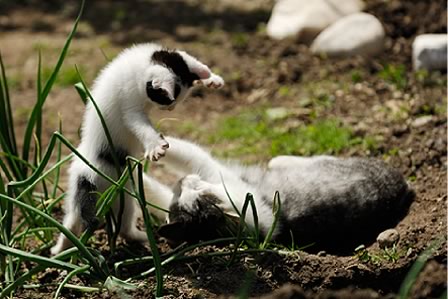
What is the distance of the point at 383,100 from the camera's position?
7.15 meters

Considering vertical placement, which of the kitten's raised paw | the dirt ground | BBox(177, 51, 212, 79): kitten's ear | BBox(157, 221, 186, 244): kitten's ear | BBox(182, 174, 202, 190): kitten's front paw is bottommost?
the dirt ground

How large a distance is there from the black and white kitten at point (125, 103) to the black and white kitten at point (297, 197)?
477 millimetres

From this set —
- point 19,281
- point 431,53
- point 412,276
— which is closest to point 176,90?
point 19,281

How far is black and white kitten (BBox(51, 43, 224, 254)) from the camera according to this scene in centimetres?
473

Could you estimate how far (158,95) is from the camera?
→ 4711 millimetres

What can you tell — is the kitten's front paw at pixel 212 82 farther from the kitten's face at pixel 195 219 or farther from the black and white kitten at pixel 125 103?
the kitten's face at pixel 195 219

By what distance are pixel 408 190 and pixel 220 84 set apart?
1.52m

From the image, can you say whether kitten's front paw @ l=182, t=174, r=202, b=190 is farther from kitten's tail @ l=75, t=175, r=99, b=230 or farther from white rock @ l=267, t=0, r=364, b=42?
white rock @ l=267, t=0, r=364, b=42

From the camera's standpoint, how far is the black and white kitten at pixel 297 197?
16.8 feet

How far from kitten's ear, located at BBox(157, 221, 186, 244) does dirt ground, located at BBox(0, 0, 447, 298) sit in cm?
14

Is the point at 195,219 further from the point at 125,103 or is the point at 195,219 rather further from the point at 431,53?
the point at 431,53

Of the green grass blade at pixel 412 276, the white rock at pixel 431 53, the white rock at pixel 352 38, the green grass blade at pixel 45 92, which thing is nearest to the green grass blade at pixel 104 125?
the green grass blade at pixel 45 92

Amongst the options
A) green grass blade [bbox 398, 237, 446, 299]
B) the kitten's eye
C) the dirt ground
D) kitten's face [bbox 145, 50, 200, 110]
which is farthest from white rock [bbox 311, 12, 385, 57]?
green grass blade [bbox 398, 237, 446, 299]

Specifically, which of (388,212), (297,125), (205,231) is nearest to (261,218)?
(205,231)
